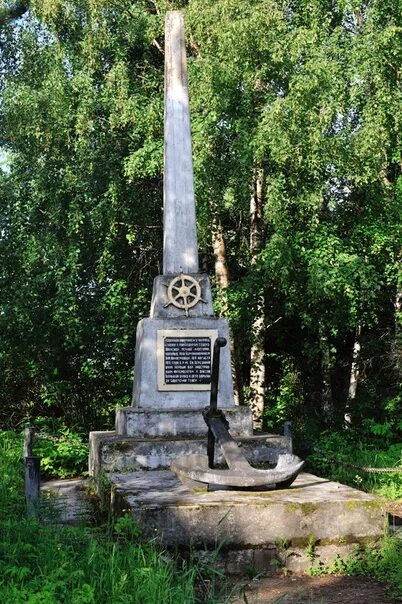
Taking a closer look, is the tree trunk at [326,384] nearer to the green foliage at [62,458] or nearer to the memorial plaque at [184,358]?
the green foliage at [62,458]

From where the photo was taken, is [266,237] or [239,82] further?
[266,237]

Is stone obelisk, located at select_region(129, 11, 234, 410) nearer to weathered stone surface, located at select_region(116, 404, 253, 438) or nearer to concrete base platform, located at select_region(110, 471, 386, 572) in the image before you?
weathered stone surface, located at select_region(116, 404, 253, 438)

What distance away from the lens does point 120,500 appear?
17.9ft

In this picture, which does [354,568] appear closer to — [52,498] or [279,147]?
[52,498]

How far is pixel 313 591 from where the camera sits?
457 centimetres

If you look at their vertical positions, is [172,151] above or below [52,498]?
above

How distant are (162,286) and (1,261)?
5.24 metres

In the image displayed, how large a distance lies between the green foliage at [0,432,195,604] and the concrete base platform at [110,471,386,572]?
1.05 ft

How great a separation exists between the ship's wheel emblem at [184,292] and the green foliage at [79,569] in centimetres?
355

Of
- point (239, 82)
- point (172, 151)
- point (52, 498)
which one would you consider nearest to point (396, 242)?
A: point (239, 82)

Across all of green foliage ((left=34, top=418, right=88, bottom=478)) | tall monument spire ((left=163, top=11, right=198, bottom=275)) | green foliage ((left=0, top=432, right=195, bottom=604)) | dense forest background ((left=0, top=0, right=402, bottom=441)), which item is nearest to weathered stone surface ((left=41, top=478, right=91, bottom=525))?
green foliage ((left=34, top=418, right=88, bottom=478))

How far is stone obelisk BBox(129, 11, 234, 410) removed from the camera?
309 inches

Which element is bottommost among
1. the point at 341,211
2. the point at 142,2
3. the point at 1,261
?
the point at 1,261

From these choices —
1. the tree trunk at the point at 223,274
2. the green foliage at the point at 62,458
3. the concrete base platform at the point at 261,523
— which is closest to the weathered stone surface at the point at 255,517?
the concrete base platform at the point at 261,523
